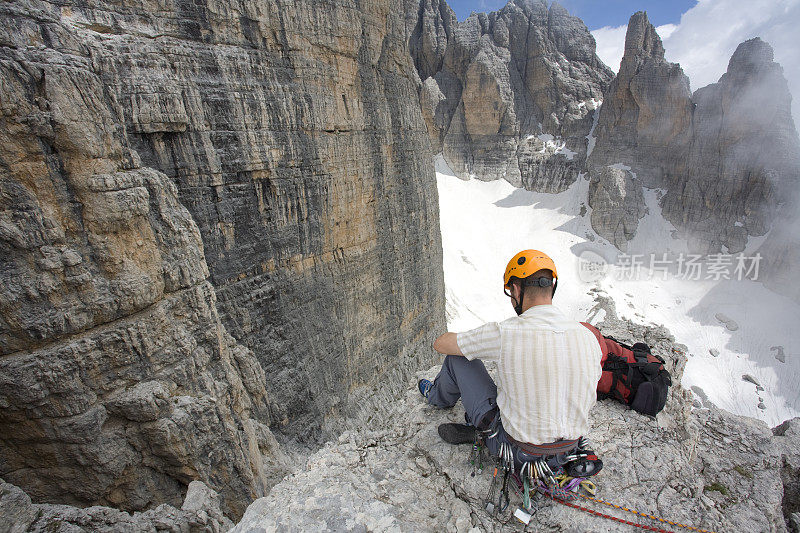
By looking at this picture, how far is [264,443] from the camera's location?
7.57m

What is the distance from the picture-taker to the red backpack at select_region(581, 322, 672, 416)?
3.90 m

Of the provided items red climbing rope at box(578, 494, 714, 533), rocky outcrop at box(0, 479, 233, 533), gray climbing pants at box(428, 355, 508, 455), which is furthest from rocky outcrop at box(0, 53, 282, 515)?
red climbing rope at box(578, 494, 714, 533)

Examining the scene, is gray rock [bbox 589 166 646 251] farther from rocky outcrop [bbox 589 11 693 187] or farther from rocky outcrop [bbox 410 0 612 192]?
rocky outcrop [bbox 410 0 612 192]

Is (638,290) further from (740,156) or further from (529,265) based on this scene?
(529,265)

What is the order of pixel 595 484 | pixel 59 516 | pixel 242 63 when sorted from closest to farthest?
pixel 595 484 → pixel 59 516 → pixel 242 63

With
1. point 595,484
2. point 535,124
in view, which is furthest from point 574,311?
point 595,484

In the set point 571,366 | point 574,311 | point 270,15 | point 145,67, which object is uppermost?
point 270,15

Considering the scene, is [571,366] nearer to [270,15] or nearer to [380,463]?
[380,463]

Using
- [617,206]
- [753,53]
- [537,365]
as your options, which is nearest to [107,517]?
[537,365]

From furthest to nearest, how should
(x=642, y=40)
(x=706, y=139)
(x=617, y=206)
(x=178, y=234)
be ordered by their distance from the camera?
(x=617, y=206) → (x=642, y=40) → (x=706, y=139) → (x=178, y=234)

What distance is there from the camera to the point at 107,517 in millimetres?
4727

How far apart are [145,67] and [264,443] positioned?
6.49 metres

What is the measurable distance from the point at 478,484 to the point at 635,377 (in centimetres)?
196

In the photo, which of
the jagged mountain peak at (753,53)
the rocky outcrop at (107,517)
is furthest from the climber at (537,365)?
the jagged mountain peak at (753,53)
